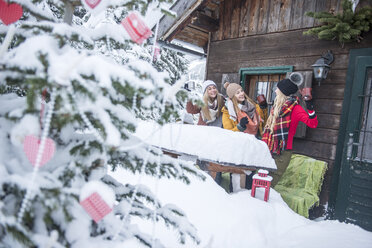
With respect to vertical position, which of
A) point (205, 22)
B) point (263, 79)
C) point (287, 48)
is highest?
point (205, 22)

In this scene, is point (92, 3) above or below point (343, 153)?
above

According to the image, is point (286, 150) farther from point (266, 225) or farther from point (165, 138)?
point (165, 138)

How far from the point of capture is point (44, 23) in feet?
3.84

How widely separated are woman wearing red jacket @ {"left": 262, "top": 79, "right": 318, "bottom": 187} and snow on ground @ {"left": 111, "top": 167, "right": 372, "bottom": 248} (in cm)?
101

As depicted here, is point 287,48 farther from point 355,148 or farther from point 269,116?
point 355,148

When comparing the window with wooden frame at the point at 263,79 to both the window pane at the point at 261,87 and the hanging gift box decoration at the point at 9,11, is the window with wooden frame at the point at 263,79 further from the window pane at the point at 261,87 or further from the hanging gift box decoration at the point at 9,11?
the hanging gift box decoration at the point at 9,11

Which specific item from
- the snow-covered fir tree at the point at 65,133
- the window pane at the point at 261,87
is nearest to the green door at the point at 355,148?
the window pane at the point at 261,87

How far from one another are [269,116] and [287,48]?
4.70 ft

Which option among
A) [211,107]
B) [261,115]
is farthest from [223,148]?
[261,115]

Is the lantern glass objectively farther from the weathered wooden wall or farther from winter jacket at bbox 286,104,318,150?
winter jacket at bbox 286,104,318,150

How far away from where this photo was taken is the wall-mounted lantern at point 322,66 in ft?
13.1

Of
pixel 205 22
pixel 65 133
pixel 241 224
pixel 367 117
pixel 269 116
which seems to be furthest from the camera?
pixel 205 22

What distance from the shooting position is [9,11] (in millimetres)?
1256

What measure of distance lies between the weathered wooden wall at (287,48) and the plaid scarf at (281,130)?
1.46 ft
